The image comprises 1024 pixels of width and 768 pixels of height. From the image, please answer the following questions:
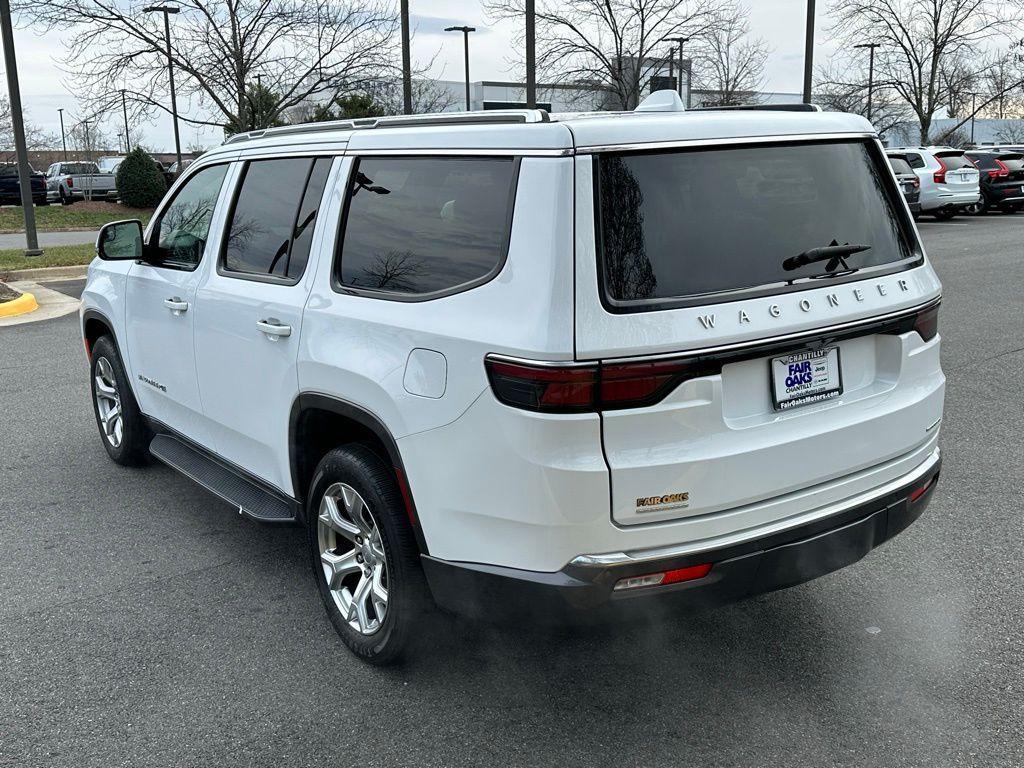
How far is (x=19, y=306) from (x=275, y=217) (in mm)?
9015

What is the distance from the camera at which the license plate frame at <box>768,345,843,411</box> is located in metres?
2.96

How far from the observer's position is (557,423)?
268 centimetres

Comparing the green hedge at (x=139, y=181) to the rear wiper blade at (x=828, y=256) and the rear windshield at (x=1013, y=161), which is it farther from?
the rear wiper blade at (x=828, y=256)

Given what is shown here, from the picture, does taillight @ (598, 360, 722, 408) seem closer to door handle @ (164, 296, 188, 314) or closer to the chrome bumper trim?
the chrome bumper trim

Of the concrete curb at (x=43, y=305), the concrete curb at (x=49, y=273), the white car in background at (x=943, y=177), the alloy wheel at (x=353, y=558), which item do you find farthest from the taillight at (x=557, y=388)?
the white car in background at (x=943, y=177)

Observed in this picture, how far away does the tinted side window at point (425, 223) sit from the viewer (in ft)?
9.80

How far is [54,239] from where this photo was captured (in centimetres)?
2386

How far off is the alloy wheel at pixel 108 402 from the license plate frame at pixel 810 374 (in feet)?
13.4

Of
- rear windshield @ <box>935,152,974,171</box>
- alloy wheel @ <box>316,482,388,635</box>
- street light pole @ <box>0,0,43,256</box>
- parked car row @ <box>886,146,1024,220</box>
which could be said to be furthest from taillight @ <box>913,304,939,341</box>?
rear windshield @ <box>935,152,974,171</box>

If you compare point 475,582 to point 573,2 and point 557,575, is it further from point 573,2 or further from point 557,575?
point 573,2

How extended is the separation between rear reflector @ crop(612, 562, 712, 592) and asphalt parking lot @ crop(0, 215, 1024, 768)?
0.16 metres

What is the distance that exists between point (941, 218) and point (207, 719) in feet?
87.4

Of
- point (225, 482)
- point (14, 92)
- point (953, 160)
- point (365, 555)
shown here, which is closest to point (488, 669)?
point (365, 555)

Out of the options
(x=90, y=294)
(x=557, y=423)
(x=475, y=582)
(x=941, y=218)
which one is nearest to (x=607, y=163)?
(x=557, y=423)
